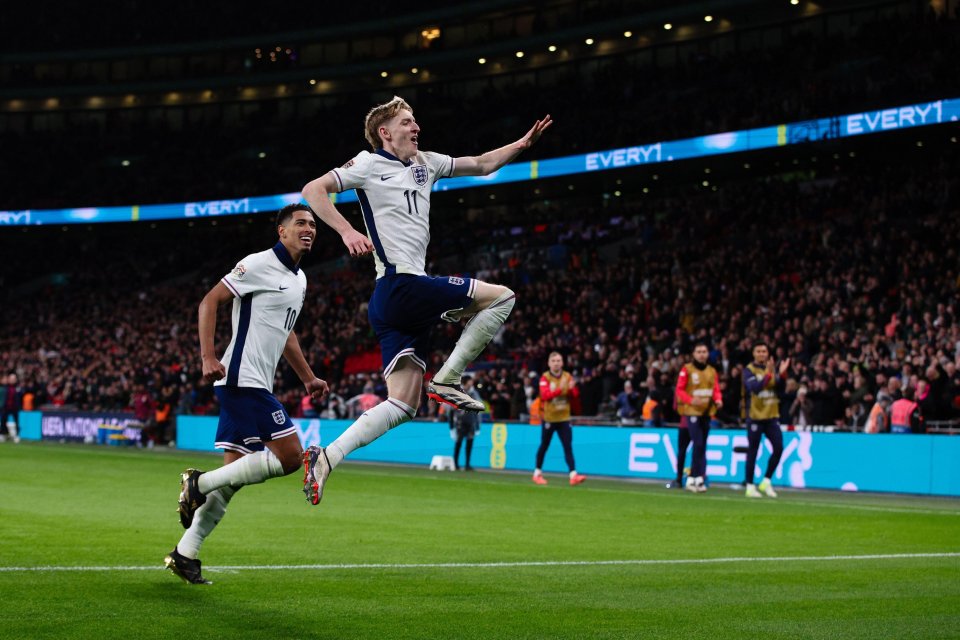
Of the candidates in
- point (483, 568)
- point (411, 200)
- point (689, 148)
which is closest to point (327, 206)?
point (411, 200)

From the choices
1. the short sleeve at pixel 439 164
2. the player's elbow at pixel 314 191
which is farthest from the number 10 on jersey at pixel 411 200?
the player's elbow at pixel 314 191

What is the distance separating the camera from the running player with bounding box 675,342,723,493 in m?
18.8

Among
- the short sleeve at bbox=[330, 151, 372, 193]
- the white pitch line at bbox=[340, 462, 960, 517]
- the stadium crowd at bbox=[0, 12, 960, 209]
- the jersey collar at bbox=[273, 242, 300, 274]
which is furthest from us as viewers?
the stadium crowd at bbox=[0, 12, 960, 209]

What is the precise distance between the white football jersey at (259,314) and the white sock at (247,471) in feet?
1.82

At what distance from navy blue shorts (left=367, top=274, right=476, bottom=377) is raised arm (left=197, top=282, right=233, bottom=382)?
1073 millimetres

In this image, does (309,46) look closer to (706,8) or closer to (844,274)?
(706,8)

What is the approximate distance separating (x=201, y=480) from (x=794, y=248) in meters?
25.6

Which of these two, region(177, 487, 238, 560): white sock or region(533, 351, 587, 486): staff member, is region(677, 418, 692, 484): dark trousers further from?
region(177, 487, 238, 560): white sock

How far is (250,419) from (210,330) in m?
0.71

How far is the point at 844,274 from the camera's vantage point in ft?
93.0

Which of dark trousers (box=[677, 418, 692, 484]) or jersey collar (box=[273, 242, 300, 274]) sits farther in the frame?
dark trousers (box=[677, 418, 692, 484])

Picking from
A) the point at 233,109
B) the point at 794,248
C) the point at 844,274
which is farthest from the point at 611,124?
the point at 233,109

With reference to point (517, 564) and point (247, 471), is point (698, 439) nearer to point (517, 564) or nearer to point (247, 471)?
point (517, 564)

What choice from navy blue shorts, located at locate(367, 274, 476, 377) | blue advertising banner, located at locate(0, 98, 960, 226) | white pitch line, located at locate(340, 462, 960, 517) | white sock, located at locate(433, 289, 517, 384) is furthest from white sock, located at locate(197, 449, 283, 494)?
blue advertising banner, located at locate(0, 98, 960, 226)
